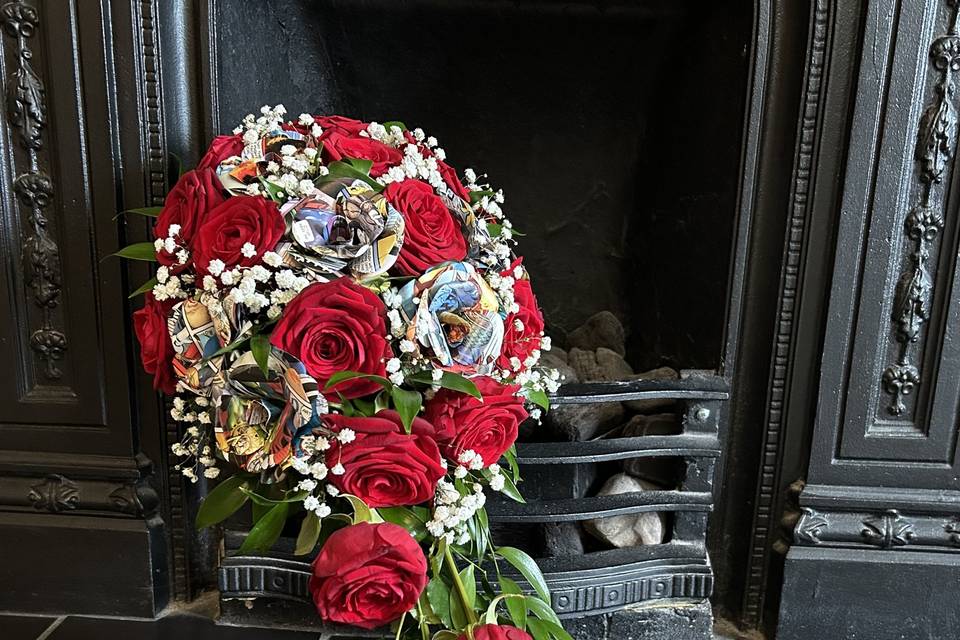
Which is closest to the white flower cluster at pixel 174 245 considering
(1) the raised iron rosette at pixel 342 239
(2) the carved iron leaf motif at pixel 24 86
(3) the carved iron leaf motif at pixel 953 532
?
(1) the raised iron rosette at pixel 342 239

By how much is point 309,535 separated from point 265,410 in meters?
0.13

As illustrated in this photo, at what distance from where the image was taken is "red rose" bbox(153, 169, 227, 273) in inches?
27.0

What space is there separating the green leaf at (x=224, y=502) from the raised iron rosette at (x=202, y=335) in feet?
0.32

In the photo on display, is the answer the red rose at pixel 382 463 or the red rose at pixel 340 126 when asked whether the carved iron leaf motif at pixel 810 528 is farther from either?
the red rose at pixel 340 126

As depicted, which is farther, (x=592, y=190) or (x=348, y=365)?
(x=592, y=190)

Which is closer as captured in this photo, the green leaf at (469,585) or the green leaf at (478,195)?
the green leaf at (469,585)

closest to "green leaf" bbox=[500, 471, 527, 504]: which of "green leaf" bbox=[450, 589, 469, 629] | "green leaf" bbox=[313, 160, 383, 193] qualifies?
"green leaf" bbox=[450, 589, 469, 629]

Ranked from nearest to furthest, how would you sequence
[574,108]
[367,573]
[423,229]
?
1. [367,573]
2. [423,229]
3. [574,108]

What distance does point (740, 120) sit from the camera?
3.18 feet

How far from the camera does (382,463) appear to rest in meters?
0.61

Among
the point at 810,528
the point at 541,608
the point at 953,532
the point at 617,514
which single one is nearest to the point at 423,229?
the point at 541,608

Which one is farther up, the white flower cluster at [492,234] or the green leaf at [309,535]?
the white flower cluster at [492,234]

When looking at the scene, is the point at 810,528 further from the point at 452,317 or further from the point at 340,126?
the point at 340,126

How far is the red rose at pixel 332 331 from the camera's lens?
1.93 ft
